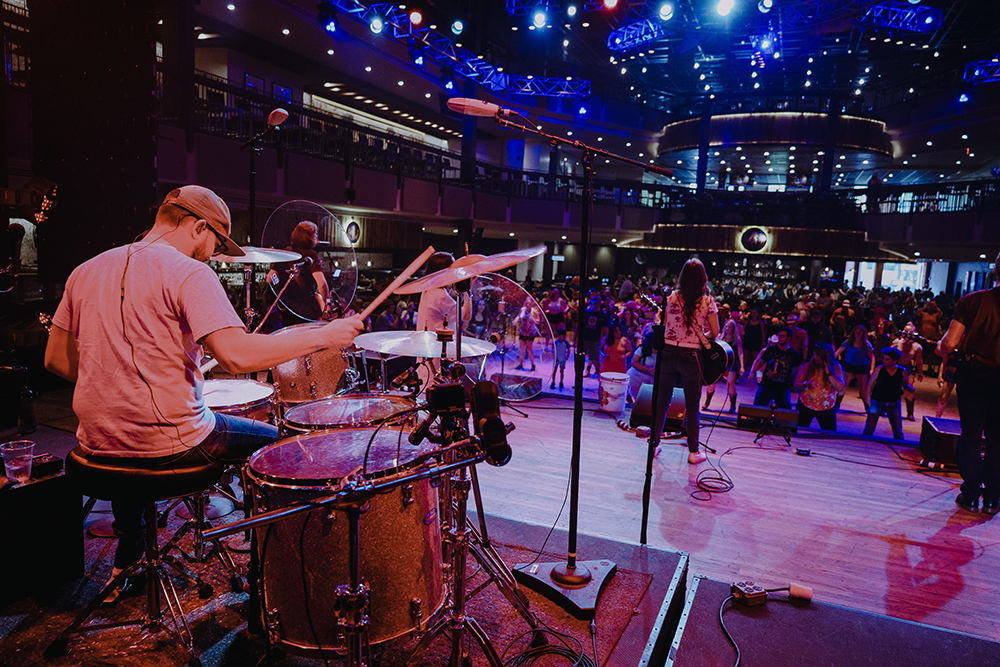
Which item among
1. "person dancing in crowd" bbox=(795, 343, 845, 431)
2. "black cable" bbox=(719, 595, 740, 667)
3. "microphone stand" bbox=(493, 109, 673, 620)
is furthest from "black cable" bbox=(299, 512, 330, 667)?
"person dancing in crowd" bbox=(795, 343, 845, 431)

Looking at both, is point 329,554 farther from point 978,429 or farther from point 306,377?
point 978,429

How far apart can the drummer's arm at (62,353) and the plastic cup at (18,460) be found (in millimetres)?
535

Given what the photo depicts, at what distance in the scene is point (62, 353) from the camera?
2.13 metres

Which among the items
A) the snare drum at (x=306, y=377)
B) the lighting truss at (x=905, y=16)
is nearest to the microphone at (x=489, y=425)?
the snare drum at (x=306, y=377)

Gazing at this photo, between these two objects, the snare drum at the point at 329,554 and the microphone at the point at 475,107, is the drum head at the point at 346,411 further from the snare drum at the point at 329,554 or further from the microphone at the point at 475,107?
the microphone at the point at 475,107

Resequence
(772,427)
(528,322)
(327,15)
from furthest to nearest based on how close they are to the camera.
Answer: (327,15)
(772,427)
(528,322)

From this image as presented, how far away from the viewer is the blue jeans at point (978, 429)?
4121 millimetres

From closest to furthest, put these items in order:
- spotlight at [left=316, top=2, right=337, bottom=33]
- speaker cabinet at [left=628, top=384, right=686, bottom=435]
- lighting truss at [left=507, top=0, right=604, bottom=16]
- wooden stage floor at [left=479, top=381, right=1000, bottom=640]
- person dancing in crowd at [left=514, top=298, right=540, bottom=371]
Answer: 1. person dancing in crowd at [left=514, top=298, right=540, bottom=371]
2. wooden stage floor at [left=479, top=381, right=1000, bottom=640]
3. speaker cabinet at [left=628, top=384, right=686, bottom=435]
4. spotlight at [left=316, top=2, right=337, bottom=33]
5. lighting truss at [left=507, top=0, right=604, bottom=16]

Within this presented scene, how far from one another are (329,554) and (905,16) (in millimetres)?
20829

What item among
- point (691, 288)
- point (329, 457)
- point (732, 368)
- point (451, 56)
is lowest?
point (732, 368)

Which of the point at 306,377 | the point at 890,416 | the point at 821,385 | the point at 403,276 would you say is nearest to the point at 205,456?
the point at 403,276

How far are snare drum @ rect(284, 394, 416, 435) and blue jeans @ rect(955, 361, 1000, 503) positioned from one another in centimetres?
426

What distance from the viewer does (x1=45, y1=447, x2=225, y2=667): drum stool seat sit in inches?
77.2

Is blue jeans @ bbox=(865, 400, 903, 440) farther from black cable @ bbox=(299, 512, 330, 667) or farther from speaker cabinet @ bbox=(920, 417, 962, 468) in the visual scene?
black cable @ bbox=(299, 512, 330, 667)
